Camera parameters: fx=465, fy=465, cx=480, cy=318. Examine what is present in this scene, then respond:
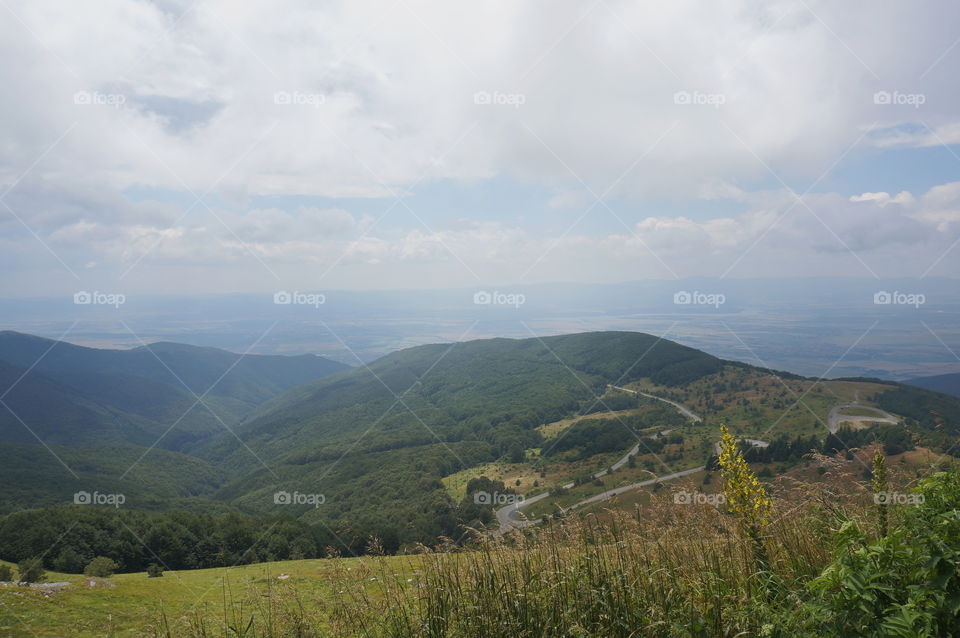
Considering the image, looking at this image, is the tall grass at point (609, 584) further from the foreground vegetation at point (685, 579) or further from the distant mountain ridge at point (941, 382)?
the distant mountain ridge at point (941, 382)

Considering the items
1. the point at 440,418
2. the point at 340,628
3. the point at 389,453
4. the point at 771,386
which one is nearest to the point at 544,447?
the point at 389,453

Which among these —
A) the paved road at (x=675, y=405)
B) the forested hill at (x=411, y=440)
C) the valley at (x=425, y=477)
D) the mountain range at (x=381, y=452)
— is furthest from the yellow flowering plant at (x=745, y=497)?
the paved road at (x=675, y=405)

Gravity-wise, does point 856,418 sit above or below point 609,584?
below

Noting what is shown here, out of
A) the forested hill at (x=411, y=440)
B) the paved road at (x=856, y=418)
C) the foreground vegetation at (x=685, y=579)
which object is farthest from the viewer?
the forested hill at (x=411, y=440)

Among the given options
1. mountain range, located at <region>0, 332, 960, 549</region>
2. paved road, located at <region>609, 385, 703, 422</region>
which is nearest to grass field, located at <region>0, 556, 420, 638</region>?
mountain range, located at <region>0, 332, 960, 549</region>

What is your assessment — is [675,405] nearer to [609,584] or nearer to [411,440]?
[411,440]

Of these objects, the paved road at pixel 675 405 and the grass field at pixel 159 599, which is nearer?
the grass field at pixel 159 599

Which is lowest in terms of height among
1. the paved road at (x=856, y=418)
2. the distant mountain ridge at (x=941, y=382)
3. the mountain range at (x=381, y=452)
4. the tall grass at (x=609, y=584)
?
the mountain range at (x=381, y=452)

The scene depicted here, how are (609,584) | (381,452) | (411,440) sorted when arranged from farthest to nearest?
(411,440)
(381,452)
(609,584)

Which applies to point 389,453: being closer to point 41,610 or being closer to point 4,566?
point 4,566

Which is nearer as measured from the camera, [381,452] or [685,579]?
[685,579]

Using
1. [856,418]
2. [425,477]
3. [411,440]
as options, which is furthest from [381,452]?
[856,418]
